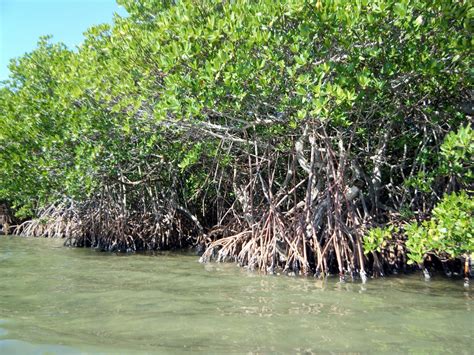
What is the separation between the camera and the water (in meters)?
2.71

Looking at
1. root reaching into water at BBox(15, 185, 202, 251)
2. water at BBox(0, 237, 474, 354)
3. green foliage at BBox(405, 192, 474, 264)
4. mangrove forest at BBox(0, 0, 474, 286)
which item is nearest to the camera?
water at BBox(0, 237, 474, 354)

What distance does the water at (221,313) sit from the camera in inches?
107

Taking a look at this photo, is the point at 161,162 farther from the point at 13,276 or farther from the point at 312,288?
the point at 312,288

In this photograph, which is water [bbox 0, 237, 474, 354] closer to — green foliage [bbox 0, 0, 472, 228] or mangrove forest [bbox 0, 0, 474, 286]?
mangrove forest [bbox 0, 0, 474, 286]

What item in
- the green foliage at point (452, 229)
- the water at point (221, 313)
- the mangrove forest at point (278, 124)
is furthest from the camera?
the mangrove forest at point (278, 124)

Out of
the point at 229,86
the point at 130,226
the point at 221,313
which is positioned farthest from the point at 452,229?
the point at 130,226

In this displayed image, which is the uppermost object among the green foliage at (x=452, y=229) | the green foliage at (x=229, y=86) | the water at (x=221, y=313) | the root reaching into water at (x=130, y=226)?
the green foliage at (x=229, y=86)

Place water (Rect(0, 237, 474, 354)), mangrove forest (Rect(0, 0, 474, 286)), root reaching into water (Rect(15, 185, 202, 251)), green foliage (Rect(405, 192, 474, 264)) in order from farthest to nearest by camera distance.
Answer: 1. root reaching into water (Rect(15, 185, 202, 251))
2. mangrove forest (Rect(0, 0, 474, 286))
3. green foliage (Rect(405, 192, 474, 264))
4. water (Rect(0, 237, 474, 354))

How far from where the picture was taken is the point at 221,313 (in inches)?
138

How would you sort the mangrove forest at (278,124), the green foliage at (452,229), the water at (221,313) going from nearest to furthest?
1. the water at (221,313)
2. the green foliage at (452,229)
3. the mangrove forest at (278,124)

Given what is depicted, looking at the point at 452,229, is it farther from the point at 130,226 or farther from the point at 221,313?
the point at 130,226

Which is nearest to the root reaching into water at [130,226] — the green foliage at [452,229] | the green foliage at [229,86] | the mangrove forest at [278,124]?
the mangrove forest at [278,124]

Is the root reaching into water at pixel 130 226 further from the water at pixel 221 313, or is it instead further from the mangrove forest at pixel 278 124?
the water at pixel 221 313

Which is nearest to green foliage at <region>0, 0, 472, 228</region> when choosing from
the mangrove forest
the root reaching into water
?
the mangrove forest
